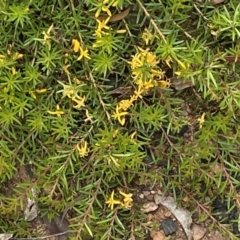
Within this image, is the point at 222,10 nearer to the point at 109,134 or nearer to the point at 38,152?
the point at 109,134

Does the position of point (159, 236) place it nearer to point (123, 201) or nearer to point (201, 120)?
point (123, 201)

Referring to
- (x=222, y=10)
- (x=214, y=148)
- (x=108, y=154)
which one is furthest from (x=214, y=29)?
(x=108, y=154)

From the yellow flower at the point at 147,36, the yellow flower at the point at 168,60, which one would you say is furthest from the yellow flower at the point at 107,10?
the yellow flower at the point at 168,60

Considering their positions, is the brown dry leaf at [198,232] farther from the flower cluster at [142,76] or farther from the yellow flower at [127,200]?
the flower cluster at [142,76]

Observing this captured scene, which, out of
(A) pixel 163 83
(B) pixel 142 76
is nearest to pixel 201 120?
(A) pixel 163 83

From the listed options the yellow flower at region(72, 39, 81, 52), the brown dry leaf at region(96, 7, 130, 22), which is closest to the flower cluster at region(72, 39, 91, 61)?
the yellow flower at region(72, 39, 81, 52)

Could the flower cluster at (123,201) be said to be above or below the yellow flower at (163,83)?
below

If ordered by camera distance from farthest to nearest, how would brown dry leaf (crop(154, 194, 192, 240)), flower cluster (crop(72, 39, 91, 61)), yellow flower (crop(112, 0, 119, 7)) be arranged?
brown dry leaf (crop(154, 194, 192, 240)) < flower cluster (crop(72, 39, 91, 61)) < yellow flower (crop(112, 0, 119, 7))

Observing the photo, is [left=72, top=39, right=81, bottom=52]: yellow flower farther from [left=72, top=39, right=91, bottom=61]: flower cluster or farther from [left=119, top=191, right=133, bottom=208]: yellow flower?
[left=119, top=191, right=133, bottom=208]: yellow flower
